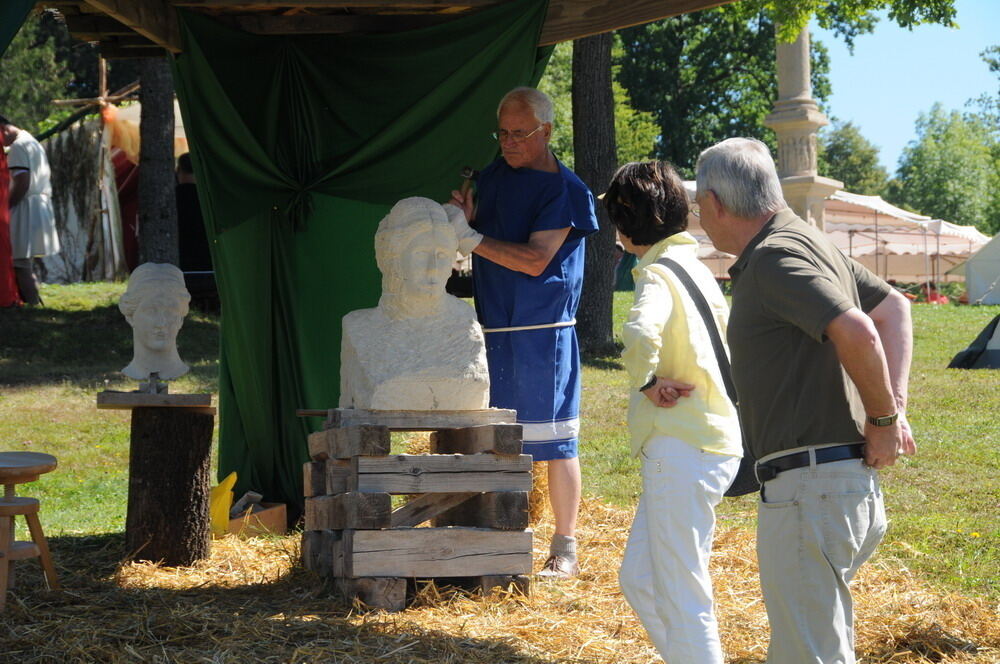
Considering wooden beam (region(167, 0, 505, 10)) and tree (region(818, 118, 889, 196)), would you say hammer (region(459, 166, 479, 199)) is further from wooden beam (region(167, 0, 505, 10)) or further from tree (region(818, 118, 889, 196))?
tree (region(818, 118, 889, 196))

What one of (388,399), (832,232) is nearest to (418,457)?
(388,399)

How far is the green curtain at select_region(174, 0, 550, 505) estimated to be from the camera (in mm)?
5969

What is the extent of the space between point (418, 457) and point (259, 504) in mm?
1829

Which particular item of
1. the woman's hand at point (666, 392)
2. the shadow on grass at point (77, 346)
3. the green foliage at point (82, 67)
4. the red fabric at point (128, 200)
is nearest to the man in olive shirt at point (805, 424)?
the woman's hand at point (666, 392)

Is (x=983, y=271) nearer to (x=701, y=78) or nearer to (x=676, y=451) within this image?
(x=701, y=78)

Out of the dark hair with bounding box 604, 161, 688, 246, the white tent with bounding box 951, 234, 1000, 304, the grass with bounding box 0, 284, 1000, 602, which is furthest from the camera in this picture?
the white tent with bounding box 951, 234, 1000, 304

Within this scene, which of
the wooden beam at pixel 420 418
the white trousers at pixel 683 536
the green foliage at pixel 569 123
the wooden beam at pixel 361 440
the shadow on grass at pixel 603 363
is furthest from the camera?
the green foliage at pixel 569 123

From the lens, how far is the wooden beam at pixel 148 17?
523cm

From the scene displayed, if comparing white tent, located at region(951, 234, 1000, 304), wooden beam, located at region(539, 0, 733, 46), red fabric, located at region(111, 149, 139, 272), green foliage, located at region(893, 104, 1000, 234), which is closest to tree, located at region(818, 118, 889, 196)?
green foliage, located at region(893, 104, 1000, 234)

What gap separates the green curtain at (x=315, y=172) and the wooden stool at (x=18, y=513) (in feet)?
4.74

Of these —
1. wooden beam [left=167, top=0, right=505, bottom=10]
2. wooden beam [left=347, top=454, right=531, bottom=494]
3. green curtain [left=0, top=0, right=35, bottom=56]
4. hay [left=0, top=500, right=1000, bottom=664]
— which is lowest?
hay [left=0, top=500, right=1000, bottom=664]

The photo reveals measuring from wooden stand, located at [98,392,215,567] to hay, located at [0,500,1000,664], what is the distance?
121 millimetres

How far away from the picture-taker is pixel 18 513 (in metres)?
4.66

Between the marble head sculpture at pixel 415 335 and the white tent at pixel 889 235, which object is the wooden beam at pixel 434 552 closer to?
the marble head sculpture at pixel 415 335
